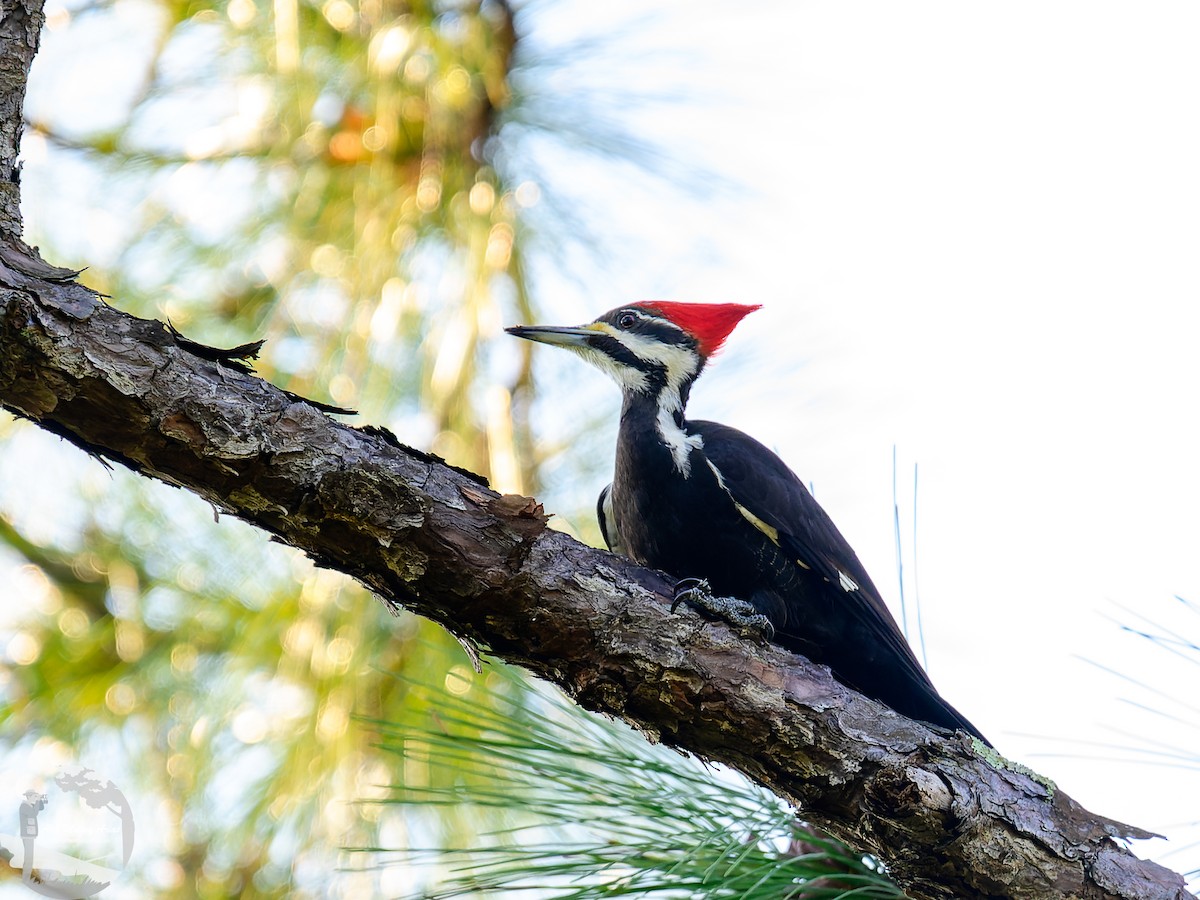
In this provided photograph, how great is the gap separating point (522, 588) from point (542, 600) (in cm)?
4

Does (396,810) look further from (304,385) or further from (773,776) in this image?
(773,776)

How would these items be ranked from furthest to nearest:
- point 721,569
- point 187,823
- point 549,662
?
point 187,823 → point 721,569 → point 549,662

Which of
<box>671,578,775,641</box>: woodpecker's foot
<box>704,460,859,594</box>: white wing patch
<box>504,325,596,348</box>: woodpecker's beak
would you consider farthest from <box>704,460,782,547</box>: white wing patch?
<box>504,325,596,348</box>: woodpecker's beak

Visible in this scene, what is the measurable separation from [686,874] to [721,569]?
0.62 metres

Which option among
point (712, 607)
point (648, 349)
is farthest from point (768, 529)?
point (648, 349)

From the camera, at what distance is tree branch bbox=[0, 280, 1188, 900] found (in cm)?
134

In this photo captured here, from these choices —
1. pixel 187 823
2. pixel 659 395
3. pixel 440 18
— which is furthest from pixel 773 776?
pixel 440 18

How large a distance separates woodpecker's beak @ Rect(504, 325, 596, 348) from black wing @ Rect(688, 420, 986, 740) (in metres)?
0.45

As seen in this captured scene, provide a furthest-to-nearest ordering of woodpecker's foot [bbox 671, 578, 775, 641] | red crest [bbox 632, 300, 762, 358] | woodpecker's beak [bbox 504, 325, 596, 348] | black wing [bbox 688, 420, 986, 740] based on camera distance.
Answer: red crest [bbox 632, 300, 762, 358] < woodpecker's beak [bbox 504, 325, 596, 348] < black wing [bbox 688, 420, 986, 740] < woodpecker's foot [bbox 671, 578, 775, 641]

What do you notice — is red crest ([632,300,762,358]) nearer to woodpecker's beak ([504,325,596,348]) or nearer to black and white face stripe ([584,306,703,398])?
black and white face stripe ([584,306,703,398])

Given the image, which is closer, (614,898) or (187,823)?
(614,898)

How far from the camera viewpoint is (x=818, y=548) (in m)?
2.22

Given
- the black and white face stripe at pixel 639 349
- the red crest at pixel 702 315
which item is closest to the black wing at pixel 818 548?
the black and white face stripe at pixel 639 349

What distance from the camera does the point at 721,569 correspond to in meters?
2.17
